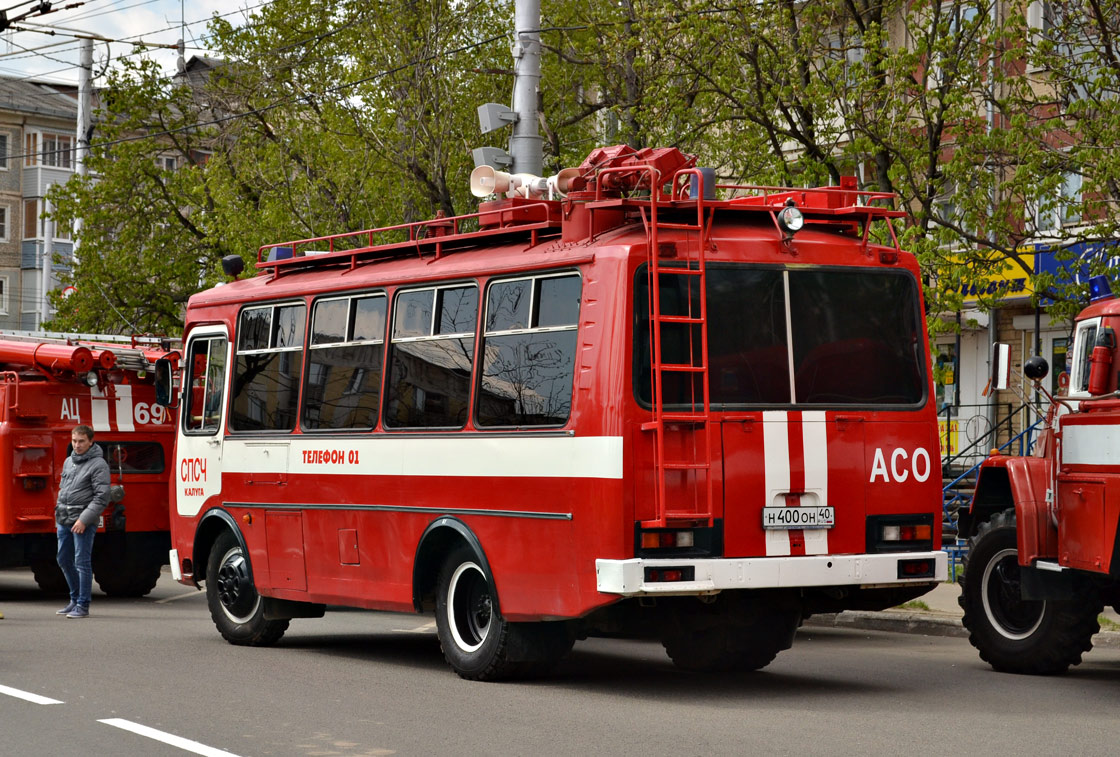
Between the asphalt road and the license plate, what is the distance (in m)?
1.04

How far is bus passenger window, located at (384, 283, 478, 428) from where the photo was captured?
1152cm

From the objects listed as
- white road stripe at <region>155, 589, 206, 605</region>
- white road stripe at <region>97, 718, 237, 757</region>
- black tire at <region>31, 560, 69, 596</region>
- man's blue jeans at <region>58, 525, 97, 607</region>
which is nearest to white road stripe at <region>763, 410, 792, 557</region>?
white road stripe at <region>97, 718, 237, 757</region>

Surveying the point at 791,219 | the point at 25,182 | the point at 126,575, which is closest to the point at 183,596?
the point at 126,575

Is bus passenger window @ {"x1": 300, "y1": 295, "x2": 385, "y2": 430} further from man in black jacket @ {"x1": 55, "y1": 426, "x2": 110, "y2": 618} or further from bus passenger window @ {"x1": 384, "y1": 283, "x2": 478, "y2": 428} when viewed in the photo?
man in black jacket @ {"x1": 55, "y1": 426, "x2": 110, "y2": 618}

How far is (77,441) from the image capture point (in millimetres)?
16703

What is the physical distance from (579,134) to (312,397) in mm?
15738

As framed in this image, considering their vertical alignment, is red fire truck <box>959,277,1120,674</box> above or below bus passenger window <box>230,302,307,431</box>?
below

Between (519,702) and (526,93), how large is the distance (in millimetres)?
8888

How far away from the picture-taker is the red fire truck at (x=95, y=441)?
59.7 feet

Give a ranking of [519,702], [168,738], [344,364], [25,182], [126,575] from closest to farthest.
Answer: [168,738], [519,702], [344,364], [126,575], [25,182]

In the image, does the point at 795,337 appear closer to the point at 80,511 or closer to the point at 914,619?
the point at 914,619

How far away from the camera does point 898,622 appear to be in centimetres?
1581

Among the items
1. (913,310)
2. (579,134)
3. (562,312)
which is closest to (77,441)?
(562,312)

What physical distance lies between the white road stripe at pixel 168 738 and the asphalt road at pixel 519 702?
0.01 meters
